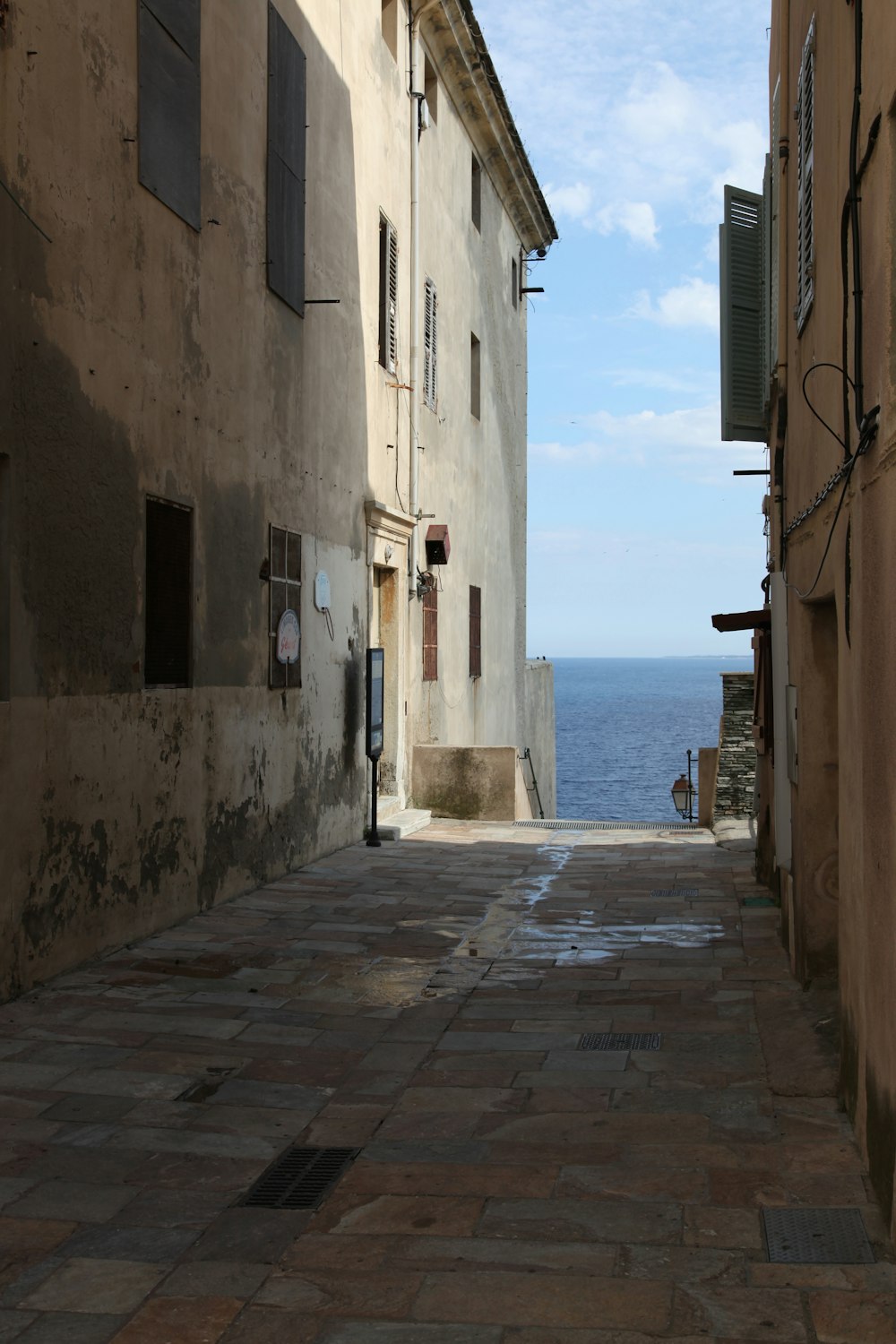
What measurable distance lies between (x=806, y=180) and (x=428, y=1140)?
16.1 feet

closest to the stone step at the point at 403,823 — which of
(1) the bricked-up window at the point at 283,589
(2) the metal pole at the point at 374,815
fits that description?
(2) the metal pole at the point at 374,815

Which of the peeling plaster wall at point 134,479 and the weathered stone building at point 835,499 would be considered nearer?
the weathered stone building at point 835,499

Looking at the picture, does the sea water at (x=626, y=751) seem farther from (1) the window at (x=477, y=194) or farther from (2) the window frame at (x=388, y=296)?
(1) the window at (x=477, y=194)

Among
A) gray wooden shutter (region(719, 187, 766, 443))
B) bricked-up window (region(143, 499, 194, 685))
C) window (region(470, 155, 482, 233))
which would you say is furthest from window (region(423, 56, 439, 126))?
bricked-up window (region(143, 499, 194, 685))

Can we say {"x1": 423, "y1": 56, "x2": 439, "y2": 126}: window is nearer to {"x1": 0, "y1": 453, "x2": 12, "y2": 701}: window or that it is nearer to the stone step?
the stone step

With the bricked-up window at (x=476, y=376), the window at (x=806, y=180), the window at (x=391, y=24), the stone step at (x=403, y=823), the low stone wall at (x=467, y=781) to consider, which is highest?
the window at (x=391, y=24)

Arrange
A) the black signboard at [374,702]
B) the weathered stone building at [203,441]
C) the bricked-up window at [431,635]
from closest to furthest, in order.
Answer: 1. the weathered stone building at [203,441]
2. the black signboard at [374,702]
3. the bricked-up window at [431,635]

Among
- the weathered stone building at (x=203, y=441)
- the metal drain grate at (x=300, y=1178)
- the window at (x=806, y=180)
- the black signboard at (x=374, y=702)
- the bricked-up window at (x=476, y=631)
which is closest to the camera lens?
the metal drain grate at (x=300, y=1178)

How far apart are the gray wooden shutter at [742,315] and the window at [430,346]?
6786 millimetres

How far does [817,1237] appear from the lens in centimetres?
401

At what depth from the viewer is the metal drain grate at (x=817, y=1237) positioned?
12.6ft

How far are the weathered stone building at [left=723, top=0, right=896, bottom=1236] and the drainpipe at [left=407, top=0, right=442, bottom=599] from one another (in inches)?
240

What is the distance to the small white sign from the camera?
11062mm

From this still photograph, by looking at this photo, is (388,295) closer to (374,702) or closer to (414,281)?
(414,281)
